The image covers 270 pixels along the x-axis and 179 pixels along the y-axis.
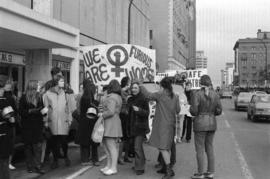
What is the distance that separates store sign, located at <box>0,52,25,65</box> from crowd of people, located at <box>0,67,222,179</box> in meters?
8.09

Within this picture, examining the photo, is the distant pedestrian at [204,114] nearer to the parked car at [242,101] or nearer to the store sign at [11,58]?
the store sign at [11,58]

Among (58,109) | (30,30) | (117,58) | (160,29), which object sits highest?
(160,29)

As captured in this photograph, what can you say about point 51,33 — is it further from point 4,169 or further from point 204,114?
point 204,114

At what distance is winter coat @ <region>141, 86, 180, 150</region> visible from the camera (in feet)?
25.0

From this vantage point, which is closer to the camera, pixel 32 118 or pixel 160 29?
pixel 32 118

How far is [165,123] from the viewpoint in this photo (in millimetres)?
7621

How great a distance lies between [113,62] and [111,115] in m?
3.66

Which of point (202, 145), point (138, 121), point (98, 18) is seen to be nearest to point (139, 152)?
point (138, 121)

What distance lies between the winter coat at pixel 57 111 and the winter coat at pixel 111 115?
934 millimetres

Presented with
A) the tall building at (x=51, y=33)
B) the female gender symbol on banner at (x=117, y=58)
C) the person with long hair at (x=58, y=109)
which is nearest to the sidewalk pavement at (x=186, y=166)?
the person with long hair at (x=58, y=109)

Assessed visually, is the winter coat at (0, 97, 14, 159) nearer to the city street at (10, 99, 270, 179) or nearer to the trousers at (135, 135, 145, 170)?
the city street at (10, 99, 270, 179)

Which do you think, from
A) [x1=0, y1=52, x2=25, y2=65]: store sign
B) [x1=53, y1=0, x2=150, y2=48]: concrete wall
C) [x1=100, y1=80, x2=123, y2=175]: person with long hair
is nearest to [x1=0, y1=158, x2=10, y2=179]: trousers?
[x1=100, y1=80, x2=123, y2=175]: person with long hair

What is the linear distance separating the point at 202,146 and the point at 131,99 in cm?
167

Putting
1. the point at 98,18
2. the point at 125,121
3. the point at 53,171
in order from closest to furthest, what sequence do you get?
the point at 53,171, the point at 125,121, the point at 98,18
